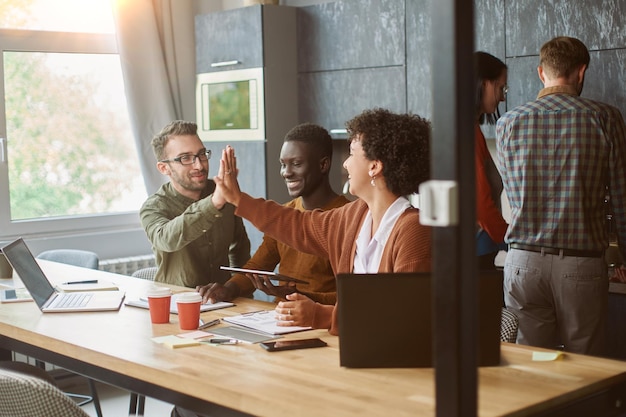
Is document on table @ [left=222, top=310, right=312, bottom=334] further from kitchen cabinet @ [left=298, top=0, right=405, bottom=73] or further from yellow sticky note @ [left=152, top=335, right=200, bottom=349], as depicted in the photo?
kitchen cabinet @ [left=298, top=0, right=405, bottom=73]

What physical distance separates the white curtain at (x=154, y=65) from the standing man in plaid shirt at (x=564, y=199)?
2.77 meters

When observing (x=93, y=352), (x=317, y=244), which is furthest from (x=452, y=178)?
(x=317, y=244)

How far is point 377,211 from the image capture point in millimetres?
2549

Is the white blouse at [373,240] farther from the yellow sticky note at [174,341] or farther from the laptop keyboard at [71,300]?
the laptop keyboard at [71,300]

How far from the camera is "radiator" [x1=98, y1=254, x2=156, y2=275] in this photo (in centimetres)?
512

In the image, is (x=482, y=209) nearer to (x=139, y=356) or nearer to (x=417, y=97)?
(x=417, y=97)

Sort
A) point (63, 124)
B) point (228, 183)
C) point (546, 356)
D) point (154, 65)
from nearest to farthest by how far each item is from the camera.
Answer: point (546, 356) → point (228, 183) → point (63, 124) → point (154, 65)

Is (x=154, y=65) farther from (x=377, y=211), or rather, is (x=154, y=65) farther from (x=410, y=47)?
(x=377, y=211)

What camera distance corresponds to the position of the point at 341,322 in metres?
1.94

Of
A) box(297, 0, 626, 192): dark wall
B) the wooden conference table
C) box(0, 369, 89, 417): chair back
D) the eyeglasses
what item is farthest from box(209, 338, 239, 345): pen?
box(297, 0, 626, 192): dark wall

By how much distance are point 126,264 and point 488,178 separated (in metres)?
2.44

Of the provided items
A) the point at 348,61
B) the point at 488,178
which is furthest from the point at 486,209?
the point at 348,61

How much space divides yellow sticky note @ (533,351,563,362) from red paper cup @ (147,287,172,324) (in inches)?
41.4

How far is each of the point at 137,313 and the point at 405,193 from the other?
0.90 m
